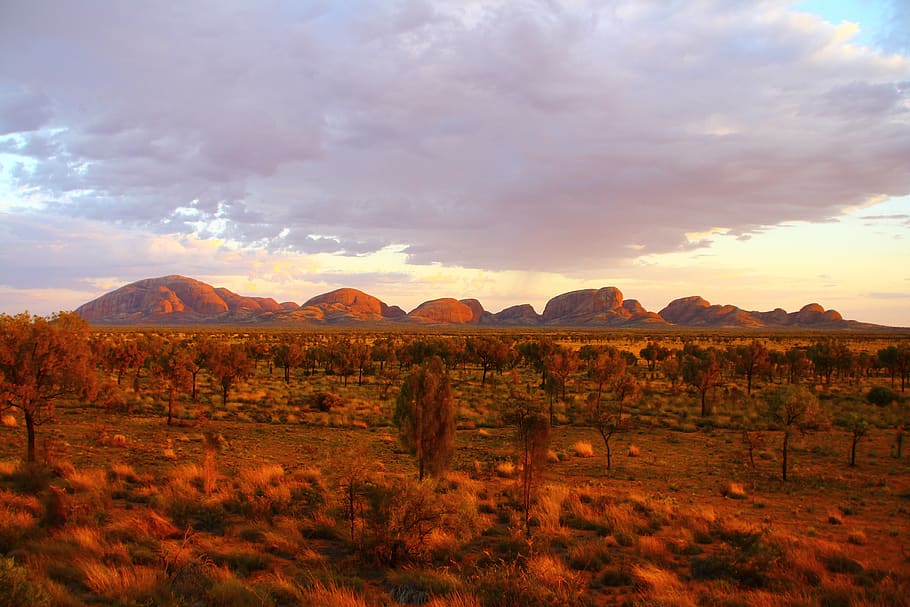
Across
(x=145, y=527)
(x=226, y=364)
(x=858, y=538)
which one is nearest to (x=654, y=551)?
(x=858, y=538)

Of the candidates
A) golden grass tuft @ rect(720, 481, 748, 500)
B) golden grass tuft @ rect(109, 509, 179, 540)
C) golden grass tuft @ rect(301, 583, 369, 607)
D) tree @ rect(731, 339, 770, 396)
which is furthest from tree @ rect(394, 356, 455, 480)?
tree @ rect(731, 339, 770, 396)

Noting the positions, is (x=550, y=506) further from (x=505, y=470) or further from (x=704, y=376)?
(x=704, y=376)

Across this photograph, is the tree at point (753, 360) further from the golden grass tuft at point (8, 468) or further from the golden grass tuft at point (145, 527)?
the golden grass tuft at point (8, 468)

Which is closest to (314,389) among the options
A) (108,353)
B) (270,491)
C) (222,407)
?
(222,407)

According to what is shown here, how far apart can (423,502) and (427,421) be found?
18.8 feet

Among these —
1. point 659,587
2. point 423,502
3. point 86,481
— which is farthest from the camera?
point 86,481

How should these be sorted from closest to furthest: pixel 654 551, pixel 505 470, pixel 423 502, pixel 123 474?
1. pixel 423 502
2. pixel 654 551
3. pixel 123 474
4. pixel 505 470

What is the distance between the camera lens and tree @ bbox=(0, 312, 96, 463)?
656 inches

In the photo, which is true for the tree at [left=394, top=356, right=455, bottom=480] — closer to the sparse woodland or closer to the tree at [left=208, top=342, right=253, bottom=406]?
the sparse woodland

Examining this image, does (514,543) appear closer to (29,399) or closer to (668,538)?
(668,538)

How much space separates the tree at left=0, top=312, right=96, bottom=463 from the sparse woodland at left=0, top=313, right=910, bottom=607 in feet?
0.22

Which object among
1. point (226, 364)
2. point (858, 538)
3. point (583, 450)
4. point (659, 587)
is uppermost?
point (226, 364)

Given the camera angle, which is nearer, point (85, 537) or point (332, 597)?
point (332, 597)

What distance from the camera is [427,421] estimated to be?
16312mm
